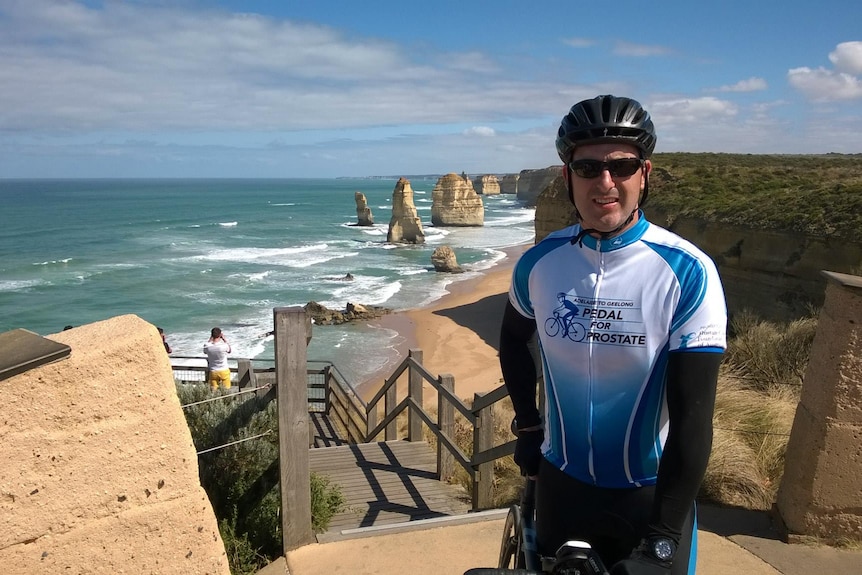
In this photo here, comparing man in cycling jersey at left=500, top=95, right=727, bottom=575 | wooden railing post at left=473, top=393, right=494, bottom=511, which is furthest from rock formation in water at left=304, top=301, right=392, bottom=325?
man in cycling jersey at left=500, top=95, right=727, bottom=575

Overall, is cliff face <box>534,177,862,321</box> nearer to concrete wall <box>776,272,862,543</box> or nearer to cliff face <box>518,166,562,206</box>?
concrete wall <box>776,272,862,543</box>

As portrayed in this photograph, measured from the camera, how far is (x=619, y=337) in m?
1.70

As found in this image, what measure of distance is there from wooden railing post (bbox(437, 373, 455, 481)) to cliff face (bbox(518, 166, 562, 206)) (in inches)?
4395

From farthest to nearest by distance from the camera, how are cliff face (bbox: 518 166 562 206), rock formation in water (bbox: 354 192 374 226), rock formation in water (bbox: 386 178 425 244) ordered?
cliff face (bbox: 518 166 562 206), rock formation in water (bbox: 354 192 374 226), rock formation in water (bbox: 386 178 425 244)

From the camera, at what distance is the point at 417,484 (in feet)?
18.1

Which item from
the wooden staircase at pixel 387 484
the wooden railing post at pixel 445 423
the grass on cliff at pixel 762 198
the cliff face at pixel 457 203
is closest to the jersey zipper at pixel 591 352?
the wooden staircase at pixel 387 484

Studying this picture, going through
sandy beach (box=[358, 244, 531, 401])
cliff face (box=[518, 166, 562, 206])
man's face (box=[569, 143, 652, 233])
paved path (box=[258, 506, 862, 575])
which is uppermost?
cliff face (box=[518, 166, 562, 206])

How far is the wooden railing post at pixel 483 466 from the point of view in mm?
4613

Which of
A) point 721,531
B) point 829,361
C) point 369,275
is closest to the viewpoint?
point 829,361

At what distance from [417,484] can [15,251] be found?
5471 cm

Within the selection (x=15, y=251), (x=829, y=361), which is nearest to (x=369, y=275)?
(x=15, y=251)

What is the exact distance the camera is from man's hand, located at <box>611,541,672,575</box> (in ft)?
4.81

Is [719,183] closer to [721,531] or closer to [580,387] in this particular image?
[721,531]

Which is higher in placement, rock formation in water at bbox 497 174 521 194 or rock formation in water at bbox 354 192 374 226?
rock formation in water at bbox 497 174 521 194
